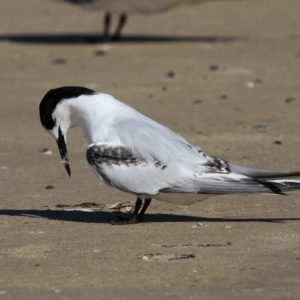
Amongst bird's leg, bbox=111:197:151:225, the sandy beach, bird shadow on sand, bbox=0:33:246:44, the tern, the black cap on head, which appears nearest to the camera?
the sandy beach

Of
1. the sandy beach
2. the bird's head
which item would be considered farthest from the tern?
the sandy beach

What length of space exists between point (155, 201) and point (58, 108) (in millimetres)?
990

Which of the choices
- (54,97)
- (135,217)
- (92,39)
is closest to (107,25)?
(92,39)

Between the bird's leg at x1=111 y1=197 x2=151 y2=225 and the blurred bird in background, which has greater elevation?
the bird's leg at x1=111 y1=197 x2=151 y2=225

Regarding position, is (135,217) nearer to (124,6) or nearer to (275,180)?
(275,180)

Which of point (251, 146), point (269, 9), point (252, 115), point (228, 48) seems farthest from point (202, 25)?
point (251, 146)

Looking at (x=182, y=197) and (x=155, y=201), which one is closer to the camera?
(x=182, y=197)

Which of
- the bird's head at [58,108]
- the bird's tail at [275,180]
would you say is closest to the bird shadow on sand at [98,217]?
the bird's tail at [275,180]

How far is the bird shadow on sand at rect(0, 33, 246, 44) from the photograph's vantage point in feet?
46.3

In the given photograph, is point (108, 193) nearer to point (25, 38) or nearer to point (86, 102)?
point (86, 102)

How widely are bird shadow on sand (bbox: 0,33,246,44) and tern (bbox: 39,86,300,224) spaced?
8986 mm

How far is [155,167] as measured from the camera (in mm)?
4871

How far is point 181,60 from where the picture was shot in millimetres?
12062

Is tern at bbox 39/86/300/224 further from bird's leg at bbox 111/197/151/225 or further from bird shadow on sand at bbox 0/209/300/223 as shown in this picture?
bird shadow on sand at bbox 0/209/300/223
